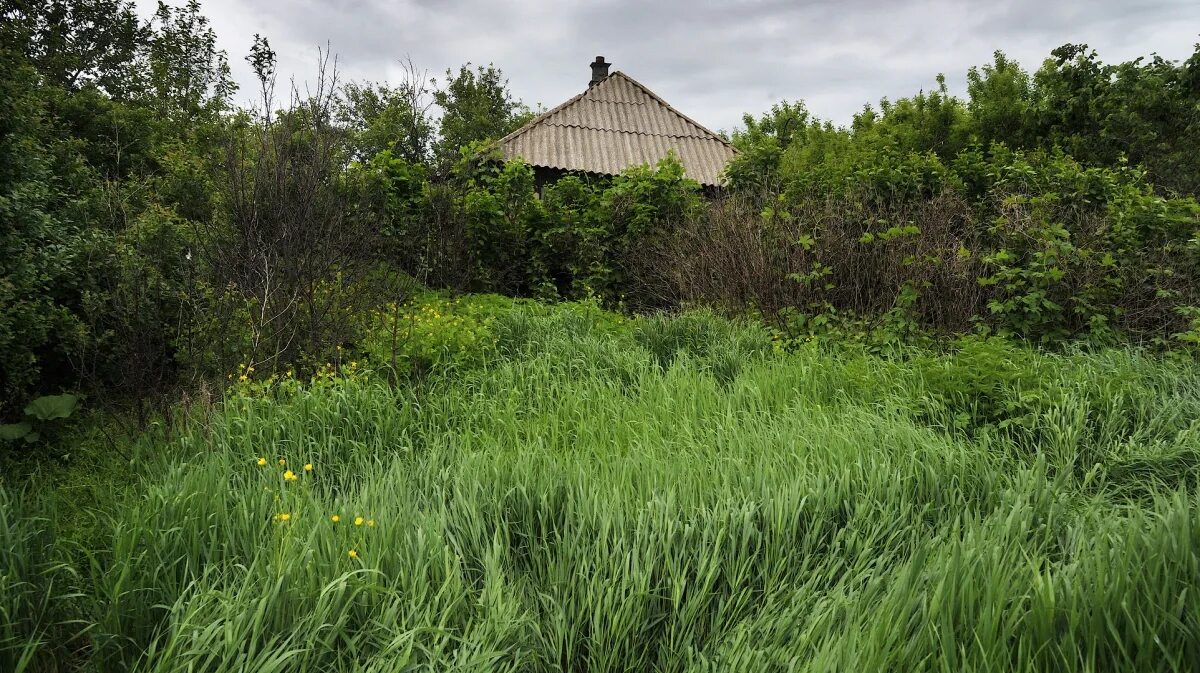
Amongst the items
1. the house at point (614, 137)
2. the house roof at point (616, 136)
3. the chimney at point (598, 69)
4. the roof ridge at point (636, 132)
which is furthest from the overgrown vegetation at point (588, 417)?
the chimney at point (598, 69)

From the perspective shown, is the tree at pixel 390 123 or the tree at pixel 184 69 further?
the tree at pixel 184 69

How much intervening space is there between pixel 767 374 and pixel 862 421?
1184 mm

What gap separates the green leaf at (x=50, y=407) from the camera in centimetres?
457

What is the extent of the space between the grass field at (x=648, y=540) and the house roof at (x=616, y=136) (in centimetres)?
1254

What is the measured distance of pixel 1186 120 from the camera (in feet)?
58.3

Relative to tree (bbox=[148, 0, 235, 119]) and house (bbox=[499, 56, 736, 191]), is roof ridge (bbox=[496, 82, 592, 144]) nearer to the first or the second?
house (bbox=[499, 56, 736, 191])

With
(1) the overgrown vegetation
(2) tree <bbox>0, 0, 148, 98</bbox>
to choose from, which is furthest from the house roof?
(2) tree <bbox>0, 0, 148, 98</bbox>

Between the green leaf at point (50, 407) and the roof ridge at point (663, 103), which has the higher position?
the roof ridge at point (663, 103)

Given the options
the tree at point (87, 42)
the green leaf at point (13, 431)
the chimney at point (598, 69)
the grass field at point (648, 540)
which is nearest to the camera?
the grass field at point (648, 540)

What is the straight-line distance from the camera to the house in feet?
53.9

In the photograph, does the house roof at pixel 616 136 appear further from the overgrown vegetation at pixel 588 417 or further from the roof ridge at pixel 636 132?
the overgrown vegetation at pixel 588 417

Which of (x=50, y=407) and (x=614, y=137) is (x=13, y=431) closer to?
(x=50, y=407)

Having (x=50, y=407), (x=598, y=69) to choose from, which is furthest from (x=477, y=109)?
(x=50, y=407)

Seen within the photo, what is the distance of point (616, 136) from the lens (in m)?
17.8
